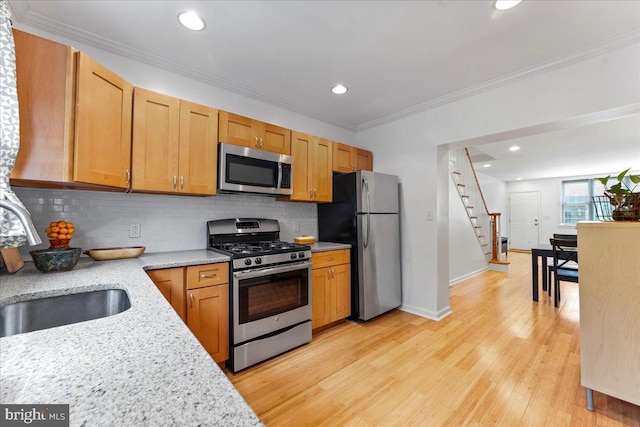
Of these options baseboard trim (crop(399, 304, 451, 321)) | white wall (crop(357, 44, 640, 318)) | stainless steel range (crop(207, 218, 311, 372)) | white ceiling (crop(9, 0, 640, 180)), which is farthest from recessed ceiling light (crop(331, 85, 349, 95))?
baseboard trim (crop(399, 304, 451, 321))

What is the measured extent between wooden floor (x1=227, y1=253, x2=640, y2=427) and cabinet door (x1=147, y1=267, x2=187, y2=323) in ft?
2.34

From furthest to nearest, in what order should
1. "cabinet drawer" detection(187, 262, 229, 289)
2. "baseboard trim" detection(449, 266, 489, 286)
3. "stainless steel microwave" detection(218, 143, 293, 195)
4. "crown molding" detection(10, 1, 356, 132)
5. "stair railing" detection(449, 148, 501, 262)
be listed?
1. "stair railing" detection(449, 148, 501, 262)
2. "baseboard trim" detection(449, 266, 489, 286)
3. "stainless steel microwave" detection(218, 143, 293, 195)
4. "cabinet drawer" detection(187, 262, 229, 289)
5. "crown molding" detection(10, 1, 356, 132)

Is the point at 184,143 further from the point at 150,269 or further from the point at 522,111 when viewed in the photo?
the point at 522,111

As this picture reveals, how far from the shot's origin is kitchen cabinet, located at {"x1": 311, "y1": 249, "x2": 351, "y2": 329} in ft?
8.84

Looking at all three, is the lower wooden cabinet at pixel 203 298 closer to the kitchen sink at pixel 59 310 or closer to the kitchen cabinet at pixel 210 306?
the kitchen cabinet at pixel 210 306

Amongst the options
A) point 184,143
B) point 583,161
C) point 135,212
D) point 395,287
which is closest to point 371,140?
point 395,287

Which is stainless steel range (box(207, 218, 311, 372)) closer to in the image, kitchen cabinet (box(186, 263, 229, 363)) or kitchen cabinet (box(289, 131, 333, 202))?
kitchen cabinet (box(186, 263, 229, 363))

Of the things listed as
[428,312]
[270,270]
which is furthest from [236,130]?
[428,312]

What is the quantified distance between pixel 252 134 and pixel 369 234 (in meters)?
1.63

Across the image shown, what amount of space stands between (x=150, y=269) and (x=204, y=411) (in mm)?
1595

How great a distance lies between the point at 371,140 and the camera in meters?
3.80

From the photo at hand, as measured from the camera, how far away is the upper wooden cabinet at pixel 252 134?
7.93ft

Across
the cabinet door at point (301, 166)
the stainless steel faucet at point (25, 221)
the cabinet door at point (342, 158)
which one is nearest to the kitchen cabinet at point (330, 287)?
the cabinet door at point (301, 166)

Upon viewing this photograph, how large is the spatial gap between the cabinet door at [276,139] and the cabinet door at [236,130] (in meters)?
0.12
